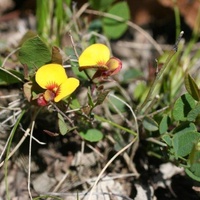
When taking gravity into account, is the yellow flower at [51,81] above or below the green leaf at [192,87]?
below

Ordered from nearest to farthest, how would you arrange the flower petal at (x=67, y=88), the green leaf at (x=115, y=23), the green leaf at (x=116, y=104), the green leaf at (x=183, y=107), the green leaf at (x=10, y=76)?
the flower petal at (x=67, y=88) → the green leaf at (x=183, y=107) → the green leaf at (x=10, y=76) → the green leaf at (x=116, y=104) → the green leaf at (x=115, y=23)

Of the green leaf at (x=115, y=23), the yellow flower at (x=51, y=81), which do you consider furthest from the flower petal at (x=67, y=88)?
the green leaf at (x=115, y=23)

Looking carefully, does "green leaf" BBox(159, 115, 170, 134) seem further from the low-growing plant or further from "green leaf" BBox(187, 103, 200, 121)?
"green leaf" BBox(187, 103, 200, 121)

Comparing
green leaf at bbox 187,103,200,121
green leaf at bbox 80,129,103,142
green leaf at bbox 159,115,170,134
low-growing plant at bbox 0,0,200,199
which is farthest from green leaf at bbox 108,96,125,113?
green leaf at bbox 187,103,200,121

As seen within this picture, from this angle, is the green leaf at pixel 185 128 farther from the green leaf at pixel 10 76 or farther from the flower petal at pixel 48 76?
the green leaf at pixel 10 76

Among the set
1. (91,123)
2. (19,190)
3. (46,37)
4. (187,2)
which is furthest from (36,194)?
(187,2)

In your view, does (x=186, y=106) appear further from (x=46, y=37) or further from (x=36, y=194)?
(x=46, y=37)

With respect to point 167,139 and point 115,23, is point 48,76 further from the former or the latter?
point 115,23
